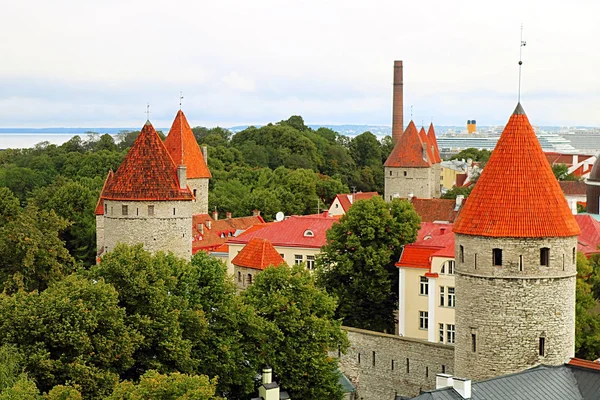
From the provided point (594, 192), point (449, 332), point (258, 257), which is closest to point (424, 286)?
point (449, 332)

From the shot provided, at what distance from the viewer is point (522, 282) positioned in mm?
24672

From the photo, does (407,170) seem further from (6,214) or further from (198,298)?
(198,298)

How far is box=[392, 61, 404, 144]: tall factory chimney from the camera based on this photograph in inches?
4328

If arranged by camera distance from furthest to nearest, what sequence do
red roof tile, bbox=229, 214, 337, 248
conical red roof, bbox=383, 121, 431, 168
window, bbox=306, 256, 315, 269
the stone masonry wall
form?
1. conical red roof, bbox=383, 121, 431, 168
2. red roof tile, bbox=229, 214, 337, 248
3. window, bbox=306, 256, 315, 269
4. the stone masonry wall

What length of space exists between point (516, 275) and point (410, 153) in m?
47.7

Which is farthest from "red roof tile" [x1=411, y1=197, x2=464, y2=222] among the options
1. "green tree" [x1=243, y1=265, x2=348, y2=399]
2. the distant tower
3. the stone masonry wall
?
"green tree" [x1=243, y1=265, x2=348, y2=399]

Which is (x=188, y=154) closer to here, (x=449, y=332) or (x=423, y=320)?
(x=423, y=320)

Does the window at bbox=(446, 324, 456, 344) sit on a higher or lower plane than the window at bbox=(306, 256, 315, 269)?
lower

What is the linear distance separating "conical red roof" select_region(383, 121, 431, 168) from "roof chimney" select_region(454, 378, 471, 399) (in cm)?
5003

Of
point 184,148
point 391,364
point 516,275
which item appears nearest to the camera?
point 516,275

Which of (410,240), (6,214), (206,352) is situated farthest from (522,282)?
Answer: (6,214)

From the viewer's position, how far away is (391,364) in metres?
31.2

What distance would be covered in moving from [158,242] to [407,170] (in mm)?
36969

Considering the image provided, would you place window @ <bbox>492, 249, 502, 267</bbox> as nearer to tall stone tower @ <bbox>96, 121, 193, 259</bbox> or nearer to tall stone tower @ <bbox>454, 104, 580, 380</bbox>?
tall stone tower @ <bbox>454, 104, 580, 380</bbox>
